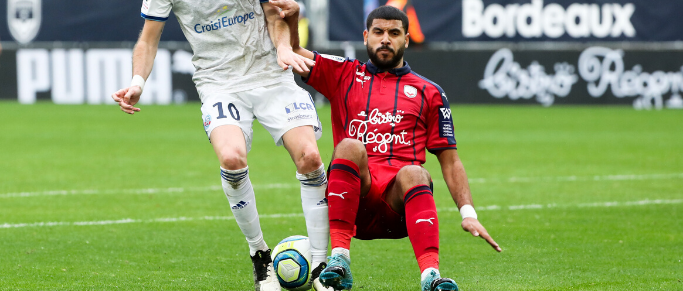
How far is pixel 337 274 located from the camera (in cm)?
431

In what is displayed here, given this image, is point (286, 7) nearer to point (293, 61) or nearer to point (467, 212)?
point (293, 61)

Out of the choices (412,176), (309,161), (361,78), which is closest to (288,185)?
(361,78)

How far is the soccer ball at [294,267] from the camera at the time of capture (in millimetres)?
4887

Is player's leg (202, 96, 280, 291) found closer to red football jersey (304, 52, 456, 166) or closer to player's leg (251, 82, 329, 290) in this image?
player's leg (251, 82, 329, 290)

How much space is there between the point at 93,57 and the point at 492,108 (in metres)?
9.13

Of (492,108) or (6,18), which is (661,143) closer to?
(492,108)

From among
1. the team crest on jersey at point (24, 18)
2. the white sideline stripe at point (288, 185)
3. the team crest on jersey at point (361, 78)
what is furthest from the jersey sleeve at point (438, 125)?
the team crest on jersey at point (24, 18)

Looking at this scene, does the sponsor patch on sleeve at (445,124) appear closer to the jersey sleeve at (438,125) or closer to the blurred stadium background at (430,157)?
the jersey sleeve at (438,125)

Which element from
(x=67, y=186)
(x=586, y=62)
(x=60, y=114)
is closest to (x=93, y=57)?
(x=60, y=114)

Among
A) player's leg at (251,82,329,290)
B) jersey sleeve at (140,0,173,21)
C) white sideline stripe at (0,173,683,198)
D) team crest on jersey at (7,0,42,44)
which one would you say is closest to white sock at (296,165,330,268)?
player's leg at (251,82,329,290)

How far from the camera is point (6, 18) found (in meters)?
23.1

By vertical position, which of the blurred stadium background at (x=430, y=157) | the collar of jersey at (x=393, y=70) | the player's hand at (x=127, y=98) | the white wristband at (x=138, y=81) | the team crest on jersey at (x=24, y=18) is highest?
the collar of jersey at (x=393, y=70)

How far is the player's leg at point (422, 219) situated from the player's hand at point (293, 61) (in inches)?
31.4

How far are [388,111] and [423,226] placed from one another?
82cm
